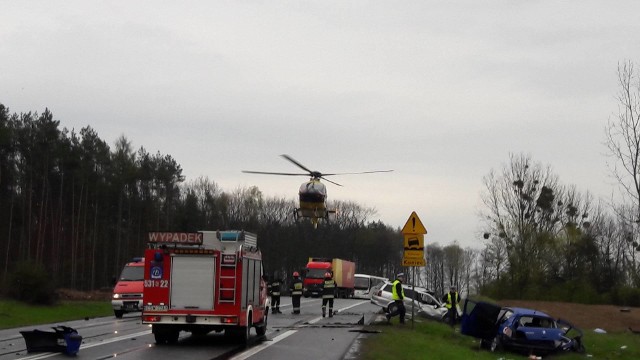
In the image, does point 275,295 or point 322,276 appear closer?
point 275,295

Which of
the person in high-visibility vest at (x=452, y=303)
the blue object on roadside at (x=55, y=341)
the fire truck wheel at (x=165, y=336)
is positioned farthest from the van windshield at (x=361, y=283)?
the blue object on roadside at (x=55, y=341)

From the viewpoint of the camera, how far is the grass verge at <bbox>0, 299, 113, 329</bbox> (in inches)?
1201

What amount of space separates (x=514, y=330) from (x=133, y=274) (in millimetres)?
17117

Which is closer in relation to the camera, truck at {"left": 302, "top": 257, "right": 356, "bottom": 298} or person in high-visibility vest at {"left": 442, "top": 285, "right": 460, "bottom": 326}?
person in high-visibility vest at {"left": 442, "top": 285, "right": 460, "bottom": 326}

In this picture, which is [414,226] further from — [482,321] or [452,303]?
[452,303]

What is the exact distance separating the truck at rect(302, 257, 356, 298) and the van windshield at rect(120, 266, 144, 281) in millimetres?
30208

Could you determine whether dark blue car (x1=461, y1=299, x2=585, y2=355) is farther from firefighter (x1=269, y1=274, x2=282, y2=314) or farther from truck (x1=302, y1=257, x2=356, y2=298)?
truck (x1=302, y1=257, x2=356, y2=298)

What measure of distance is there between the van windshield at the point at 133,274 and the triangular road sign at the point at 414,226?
14.1 meters

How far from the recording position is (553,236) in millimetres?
56688

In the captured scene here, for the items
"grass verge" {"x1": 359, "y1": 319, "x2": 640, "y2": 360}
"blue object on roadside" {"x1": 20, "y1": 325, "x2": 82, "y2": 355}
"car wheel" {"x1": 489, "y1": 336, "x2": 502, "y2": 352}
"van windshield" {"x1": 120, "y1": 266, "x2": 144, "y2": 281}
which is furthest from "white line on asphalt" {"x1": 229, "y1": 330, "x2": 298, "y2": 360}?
"van windshield" {"x1": 120, "y1": 266, "x2": 144, "y2": 281}

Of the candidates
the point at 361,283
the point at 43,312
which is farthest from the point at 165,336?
the point at 361,283

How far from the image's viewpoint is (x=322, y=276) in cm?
6888

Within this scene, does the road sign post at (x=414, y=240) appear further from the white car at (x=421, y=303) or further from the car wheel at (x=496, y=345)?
the white car at (x=421, y=303)

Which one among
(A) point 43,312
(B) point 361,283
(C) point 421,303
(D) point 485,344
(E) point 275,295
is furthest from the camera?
(B) point 361,283
